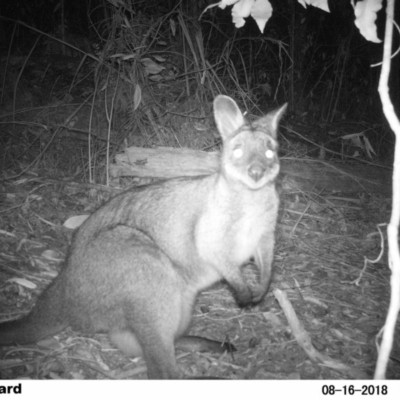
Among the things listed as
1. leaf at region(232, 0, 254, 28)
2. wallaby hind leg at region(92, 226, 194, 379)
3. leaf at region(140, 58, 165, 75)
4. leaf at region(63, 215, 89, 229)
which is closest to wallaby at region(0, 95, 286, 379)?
wallaby hind leg at region(92, 226, 194, 379)

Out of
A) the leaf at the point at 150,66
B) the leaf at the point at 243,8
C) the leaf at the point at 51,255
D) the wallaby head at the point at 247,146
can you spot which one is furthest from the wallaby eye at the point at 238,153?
the leaf at the point at 150,66

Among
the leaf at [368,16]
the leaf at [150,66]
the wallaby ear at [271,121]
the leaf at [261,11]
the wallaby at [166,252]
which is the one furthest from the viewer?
the leaf at [150,66]

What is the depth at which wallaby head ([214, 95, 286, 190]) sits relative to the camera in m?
3.99

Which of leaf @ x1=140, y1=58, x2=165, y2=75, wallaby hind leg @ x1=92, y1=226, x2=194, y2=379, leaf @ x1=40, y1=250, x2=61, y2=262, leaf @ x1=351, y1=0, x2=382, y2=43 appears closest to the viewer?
leaf @ x1=351, y1=0, x2=382, y2=43

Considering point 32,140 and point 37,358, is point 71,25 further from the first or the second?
point 37,358

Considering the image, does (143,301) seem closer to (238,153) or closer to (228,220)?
(228,220)

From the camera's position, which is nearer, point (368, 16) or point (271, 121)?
point (368, 16)

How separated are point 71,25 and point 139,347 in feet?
34.7

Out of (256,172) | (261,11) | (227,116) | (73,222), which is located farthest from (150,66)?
(261,11)

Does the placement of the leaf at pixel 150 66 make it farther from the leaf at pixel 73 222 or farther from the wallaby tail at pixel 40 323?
the wallaby tail at pixel 40 323

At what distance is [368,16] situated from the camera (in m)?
2.44

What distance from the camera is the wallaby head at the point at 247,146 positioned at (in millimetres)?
3986

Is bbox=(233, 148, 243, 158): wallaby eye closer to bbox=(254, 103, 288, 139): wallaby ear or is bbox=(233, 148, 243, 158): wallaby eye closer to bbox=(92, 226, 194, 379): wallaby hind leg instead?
bbox=(254, 103, 288, 139): wallaby ear

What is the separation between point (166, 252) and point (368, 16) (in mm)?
2493
